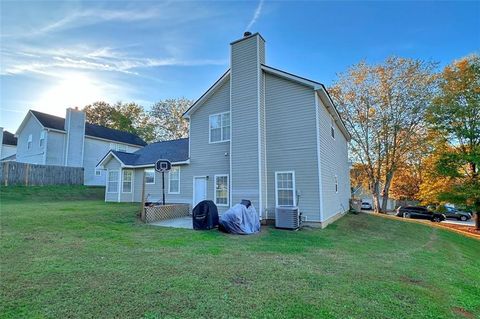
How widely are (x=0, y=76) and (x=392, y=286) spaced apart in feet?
50.5

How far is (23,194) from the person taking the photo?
16297 millimetres

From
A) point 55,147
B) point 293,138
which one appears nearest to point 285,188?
point 293,138

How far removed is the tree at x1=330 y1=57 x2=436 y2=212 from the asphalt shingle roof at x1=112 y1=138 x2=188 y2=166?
16.0 m

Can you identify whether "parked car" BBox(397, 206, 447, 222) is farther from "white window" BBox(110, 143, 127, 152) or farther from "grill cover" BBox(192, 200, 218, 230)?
"white window" BBox(110, 143, 127, 152)

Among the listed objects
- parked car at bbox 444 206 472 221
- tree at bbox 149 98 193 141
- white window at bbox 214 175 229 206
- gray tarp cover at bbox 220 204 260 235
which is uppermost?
tree at bbox 149 98 193 141

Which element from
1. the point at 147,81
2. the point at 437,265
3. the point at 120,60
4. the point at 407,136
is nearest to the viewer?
the point at 437,265

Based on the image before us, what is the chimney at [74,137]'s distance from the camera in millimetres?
23156

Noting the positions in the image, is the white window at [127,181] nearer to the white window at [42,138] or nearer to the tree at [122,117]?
the white window at [42,138]

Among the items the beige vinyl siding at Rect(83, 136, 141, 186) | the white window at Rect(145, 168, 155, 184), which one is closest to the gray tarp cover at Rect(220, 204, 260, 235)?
the white window at Rect(145, 168, 155, 184)

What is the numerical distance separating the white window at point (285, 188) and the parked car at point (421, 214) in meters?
22.3

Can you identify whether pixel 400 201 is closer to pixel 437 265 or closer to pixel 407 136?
pixel 407 136

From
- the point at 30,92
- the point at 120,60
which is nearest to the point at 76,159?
the point at 30,92

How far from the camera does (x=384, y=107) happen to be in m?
21.9

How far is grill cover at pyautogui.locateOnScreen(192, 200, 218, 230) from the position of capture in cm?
930
